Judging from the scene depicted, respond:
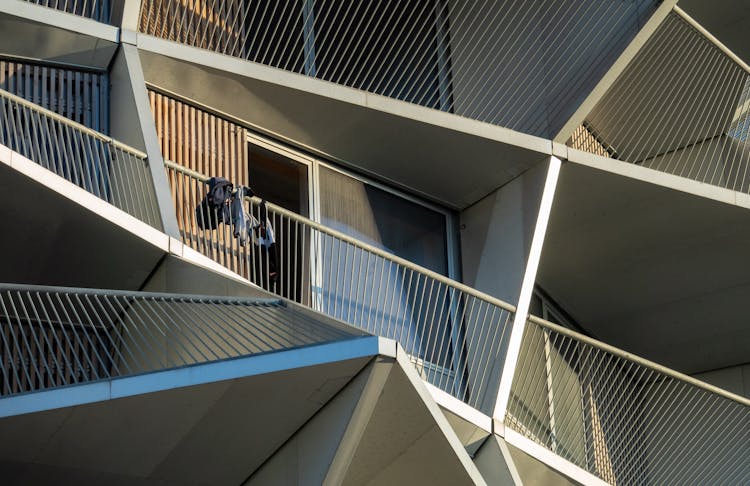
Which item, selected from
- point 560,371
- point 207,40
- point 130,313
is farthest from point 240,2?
point 560,371

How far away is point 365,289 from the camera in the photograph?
49.3 ft

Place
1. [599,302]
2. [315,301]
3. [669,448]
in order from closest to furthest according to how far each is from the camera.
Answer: [315,301] < [669,448] < [599,302]

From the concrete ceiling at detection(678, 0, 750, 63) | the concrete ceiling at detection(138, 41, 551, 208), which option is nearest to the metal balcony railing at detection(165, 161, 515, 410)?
the concrete ceiling at detection(138, 41, 551, 208)

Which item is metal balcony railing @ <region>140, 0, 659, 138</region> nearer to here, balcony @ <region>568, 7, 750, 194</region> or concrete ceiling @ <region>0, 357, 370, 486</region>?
balcony @ <region>568, 7, 750, 194</region>

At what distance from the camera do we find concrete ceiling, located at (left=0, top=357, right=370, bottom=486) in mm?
10883

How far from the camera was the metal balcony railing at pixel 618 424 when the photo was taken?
57.7 feet

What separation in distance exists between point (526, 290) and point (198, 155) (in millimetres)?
3907

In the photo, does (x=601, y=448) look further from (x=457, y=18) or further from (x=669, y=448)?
(x=457, y=18)

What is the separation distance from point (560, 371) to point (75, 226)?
7875 millimetres

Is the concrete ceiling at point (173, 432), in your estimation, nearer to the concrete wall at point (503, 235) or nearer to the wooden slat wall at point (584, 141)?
the concrete wall at point (503, 235)

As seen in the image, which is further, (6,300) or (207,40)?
(207,40)

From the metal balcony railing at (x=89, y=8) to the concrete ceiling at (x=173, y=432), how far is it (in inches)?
225

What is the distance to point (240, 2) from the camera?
16984mm

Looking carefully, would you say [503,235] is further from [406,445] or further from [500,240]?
[406,445]
